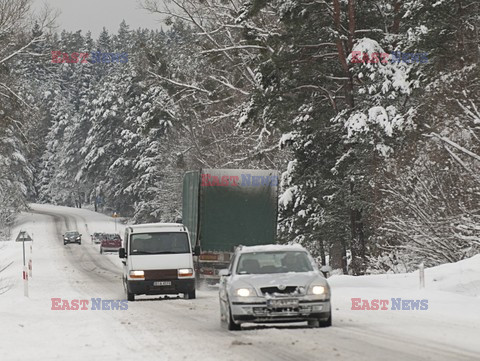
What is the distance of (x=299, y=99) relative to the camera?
123ft

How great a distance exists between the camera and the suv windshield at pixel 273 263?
53.2 ft

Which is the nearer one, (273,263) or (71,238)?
(273,263)

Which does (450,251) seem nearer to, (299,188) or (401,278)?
(401,278)

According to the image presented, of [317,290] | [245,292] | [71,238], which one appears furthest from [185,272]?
[71,238]

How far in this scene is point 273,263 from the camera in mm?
16406

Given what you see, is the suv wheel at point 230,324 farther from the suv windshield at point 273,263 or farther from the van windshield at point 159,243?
the van windshield at point 159,243

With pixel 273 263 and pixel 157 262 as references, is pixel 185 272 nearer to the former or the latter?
pixel 157 262

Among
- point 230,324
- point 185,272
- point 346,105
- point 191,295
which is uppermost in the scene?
point 346,105

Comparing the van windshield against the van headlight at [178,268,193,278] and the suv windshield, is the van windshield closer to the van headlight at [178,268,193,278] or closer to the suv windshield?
the van headlight at [178,268,193,278]

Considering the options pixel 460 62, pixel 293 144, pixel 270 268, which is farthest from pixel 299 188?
pixel 270 268

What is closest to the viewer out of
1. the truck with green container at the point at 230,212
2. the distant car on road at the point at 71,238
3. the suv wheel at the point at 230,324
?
the suv wheel at the point at 230,324

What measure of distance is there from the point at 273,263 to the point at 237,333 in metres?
1.77

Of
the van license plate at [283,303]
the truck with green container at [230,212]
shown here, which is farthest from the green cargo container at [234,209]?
the van license plate at [283,303]

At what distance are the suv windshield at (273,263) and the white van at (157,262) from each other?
8.88m
